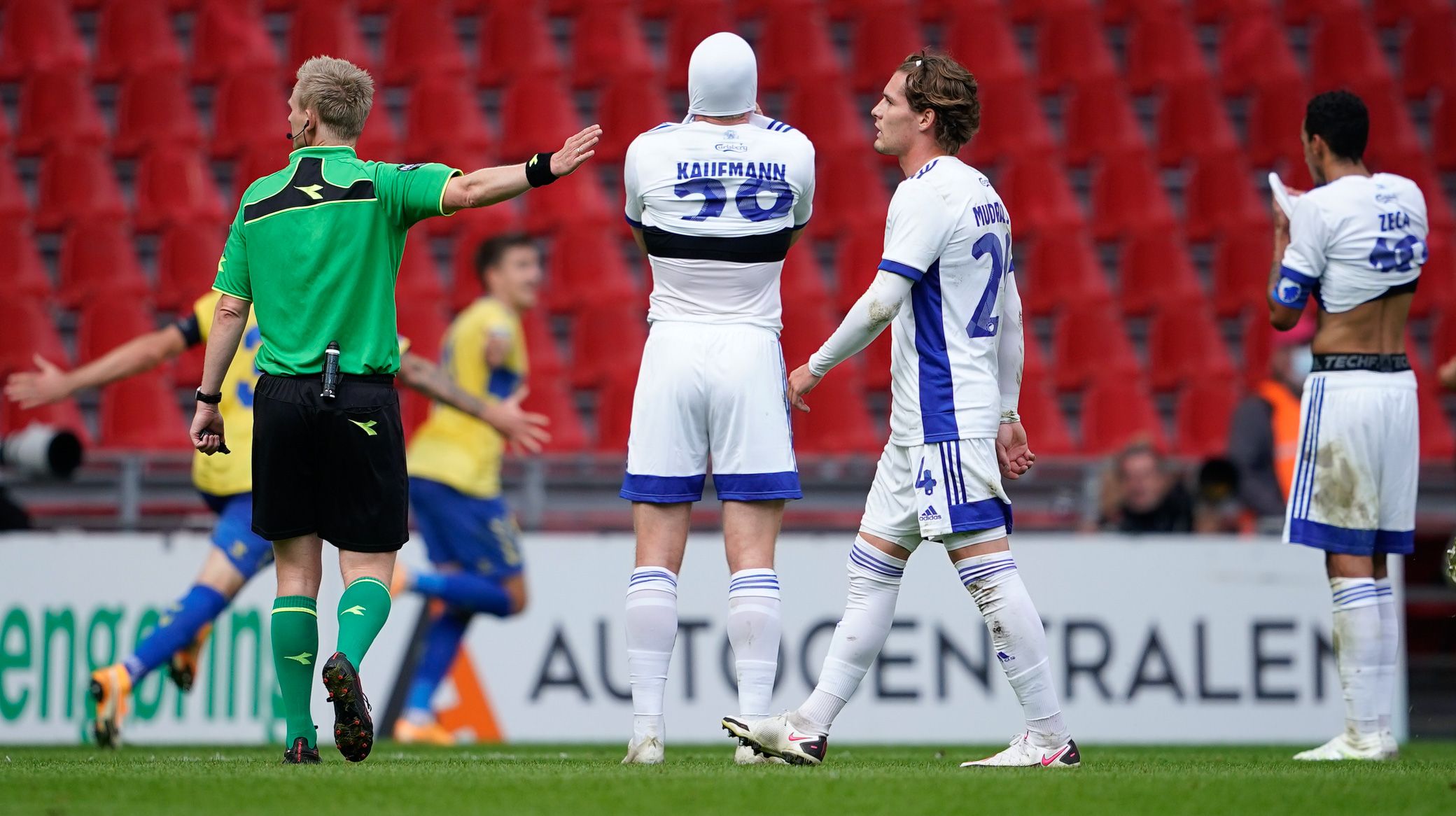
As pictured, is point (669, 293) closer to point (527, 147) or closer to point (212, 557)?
point (212, 557)

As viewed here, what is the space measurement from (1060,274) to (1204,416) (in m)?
1.43

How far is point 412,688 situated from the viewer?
831 centimetres

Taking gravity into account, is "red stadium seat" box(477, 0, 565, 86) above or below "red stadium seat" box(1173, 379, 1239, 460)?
above

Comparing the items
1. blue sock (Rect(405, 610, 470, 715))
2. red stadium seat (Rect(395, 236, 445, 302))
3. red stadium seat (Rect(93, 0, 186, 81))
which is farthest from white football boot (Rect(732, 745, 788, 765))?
red stadium seat (Rect(93, 0, 186, 81))

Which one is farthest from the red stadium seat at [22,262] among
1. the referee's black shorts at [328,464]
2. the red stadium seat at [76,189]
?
the referee's black shorts at [328,464]

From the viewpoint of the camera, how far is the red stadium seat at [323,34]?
39.9ft

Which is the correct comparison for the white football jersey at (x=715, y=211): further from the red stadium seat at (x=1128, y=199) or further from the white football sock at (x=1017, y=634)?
the red stadium seat at (x=1128, y=199)

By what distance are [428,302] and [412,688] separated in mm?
3362

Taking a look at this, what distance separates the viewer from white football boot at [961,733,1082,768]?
4.95 metres

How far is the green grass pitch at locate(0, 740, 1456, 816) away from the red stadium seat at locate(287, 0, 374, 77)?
25.2 feet

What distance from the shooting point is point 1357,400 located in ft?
19.4

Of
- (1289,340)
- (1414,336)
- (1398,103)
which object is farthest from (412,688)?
(1398,103)

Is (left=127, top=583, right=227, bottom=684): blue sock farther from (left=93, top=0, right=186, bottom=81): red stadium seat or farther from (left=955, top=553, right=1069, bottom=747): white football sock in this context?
(left=93, top=0, right=186, bottom=81): red stadium seat

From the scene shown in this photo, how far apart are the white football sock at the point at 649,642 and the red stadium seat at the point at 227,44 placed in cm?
817
